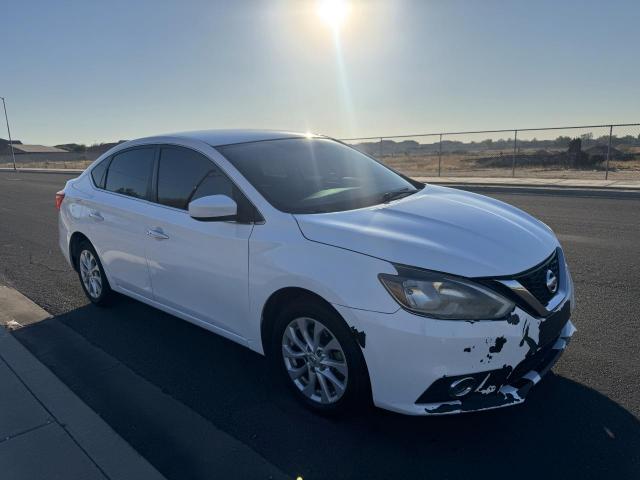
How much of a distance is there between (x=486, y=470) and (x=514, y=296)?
89 centimetres

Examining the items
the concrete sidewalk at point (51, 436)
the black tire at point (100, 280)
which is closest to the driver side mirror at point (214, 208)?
the concrete sidewalk at point (51, 436)

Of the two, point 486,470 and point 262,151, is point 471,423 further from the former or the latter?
point 262,151

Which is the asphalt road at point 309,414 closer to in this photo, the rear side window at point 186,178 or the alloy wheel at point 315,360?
the alloy wheel at point 315,360

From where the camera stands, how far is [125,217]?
4.42m

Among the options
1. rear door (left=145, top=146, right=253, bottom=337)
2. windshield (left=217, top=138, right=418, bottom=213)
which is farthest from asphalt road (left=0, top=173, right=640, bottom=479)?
windshield (left=217, top=138, right=418, bottom=213)

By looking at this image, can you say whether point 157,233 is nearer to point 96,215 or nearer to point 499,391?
point 96,215

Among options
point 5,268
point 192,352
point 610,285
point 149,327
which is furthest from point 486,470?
point 5,268

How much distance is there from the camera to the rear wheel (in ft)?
16.6

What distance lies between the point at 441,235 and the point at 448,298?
1.50ft

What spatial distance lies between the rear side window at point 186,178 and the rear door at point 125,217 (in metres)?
0.21

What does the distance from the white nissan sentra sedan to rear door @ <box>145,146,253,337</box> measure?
0.01 metres

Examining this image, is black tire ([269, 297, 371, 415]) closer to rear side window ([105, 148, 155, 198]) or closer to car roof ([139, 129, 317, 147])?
car roof ([139, 129, 317, 147])

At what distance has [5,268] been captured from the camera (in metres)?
6.98

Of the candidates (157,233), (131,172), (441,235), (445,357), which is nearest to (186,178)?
(157,233)
